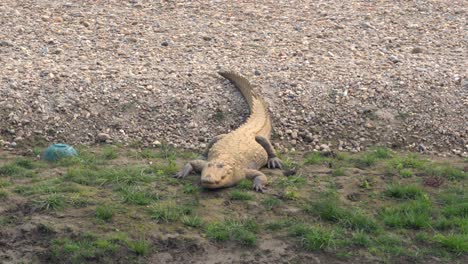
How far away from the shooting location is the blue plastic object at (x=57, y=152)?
370 inches

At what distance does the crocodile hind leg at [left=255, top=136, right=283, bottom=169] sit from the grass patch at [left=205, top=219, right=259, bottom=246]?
1651 millimetres

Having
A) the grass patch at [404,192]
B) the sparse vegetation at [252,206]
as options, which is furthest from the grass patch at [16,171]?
the grass patch at [404,192]

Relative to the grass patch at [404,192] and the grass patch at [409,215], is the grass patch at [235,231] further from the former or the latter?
the grass patch at [404,192]

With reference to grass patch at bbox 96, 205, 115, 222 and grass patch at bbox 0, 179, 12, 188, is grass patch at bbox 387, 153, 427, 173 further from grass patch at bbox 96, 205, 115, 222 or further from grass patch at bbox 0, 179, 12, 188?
grass patch at bbox 0, 179, 12, 188

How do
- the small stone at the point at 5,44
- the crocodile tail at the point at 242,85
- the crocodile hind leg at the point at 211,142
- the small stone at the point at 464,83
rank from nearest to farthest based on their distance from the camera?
the crocodile hind leg at the point at 211,142, the crocodile tail at the point at 242,85, the small stone at the point at 464,83, the small stone at the point at 5,44

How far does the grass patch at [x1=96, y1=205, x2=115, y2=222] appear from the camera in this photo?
7.96 metres

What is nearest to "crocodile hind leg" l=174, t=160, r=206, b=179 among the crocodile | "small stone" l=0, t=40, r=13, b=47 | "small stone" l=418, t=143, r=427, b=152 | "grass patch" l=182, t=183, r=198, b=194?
the crocodile

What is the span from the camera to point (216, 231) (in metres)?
7.77

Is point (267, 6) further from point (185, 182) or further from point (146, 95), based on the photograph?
point (185, 182)

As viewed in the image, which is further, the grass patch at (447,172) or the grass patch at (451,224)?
the grass patch at (447,172)

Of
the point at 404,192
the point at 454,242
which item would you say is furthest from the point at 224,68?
the point at 454,242

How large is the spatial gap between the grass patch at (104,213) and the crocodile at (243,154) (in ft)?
3.55

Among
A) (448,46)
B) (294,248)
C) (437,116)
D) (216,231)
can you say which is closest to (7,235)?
(216,231)

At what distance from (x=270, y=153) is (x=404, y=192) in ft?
5.77
